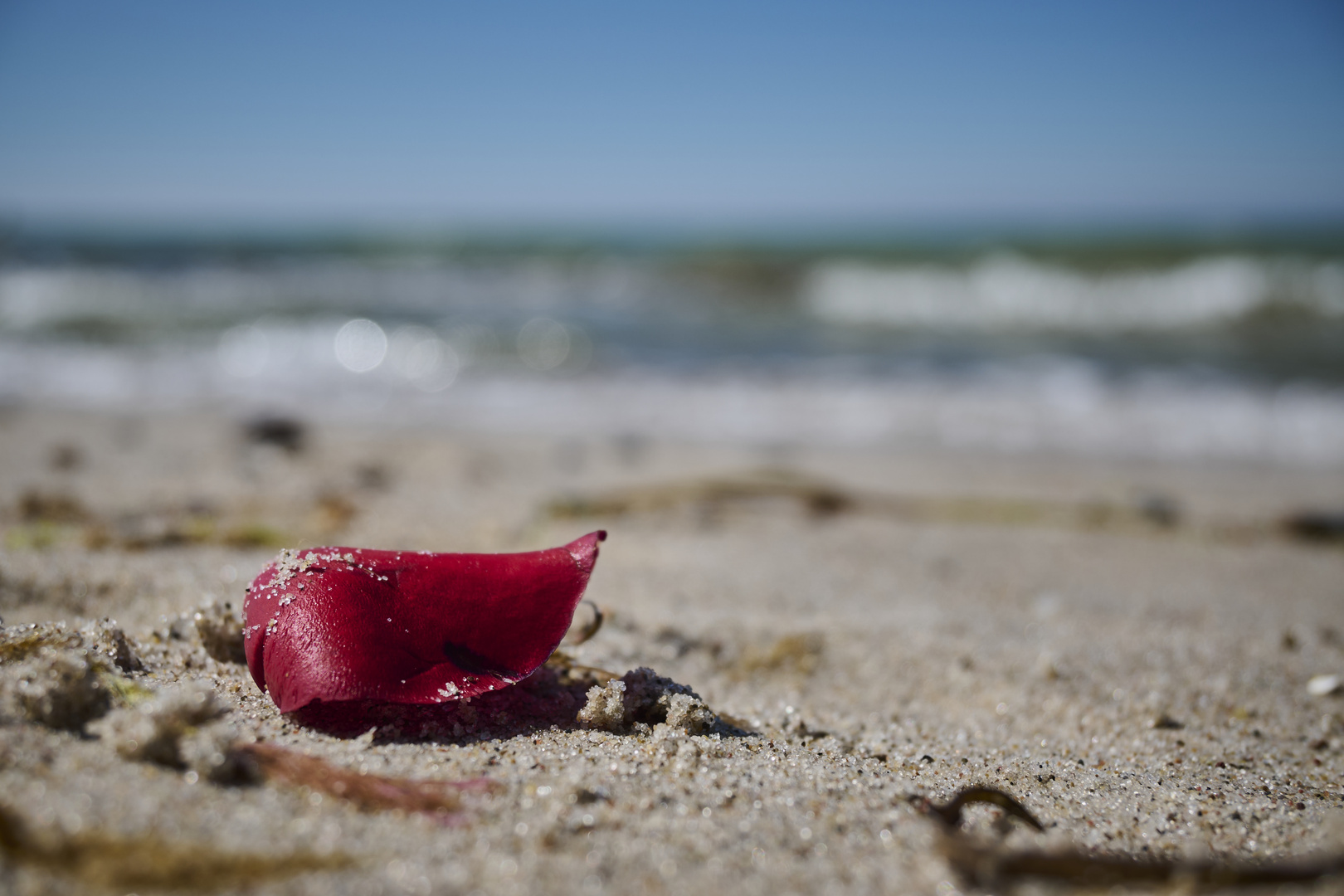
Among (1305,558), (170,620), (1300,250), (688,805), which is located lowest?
(1305,558)

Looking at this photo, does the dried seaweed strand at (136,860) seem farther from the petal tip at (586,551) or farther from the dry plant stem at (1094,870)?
the dry plant stem at (1094,870)

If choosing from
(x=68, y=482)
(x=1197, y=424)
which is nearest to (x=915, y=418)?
(x=1197, y=424)

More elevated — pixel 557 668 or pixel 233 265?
pixel 233 265

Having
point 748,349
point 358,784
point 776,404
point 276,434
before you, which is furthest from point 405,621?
point 748,349

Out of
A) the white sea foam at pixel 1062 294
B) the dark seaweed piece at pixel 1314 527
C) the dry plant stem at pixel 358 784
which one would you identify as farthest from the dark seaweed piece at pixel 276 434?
the white sea foam at pixel 1062 294

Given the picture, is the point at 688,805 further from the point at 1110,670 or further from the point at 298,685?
the point at 1110,670

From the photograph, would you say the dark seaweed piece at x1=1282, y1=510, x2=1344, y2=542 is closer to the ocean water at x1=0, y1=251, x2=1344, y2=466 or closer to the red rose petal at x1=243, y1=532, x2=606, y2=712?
the ocean water at x1=0, y1=251, x2=1344, y2=466

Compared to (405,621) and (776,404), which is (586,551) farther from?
(776,404)
